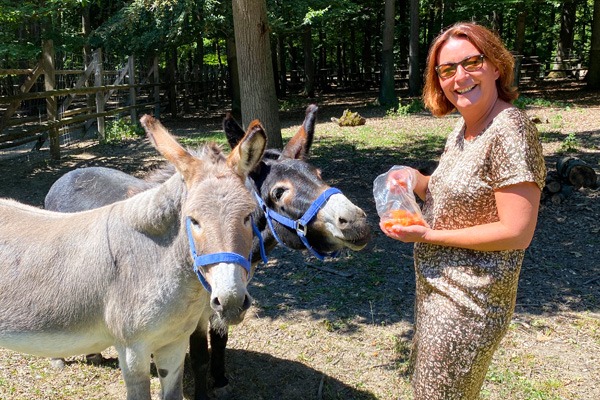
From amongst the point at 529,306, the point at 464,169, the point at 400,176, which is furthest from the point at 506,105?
the point at 529,306

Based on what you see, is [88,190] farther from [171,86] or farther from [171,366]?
[171,86]

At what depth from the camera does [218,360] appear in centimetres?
382

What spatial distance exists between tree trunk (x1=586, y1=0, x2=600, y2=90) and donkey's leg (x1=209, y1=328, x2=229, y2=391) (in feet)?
62.2

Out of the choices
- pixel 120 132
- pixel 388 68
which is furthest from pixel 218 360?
pixel 388 68

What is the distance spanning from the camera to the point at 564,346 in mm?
4223

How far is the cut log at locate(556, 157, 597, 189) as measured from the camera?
7449 mm

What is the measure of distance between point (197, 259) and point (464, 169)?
1.13 metres

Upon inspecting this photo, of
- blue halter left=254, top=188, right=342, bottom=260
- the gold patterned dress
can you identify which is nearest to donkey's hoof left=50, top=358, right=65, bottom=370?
blue halter left=254, top=188, right=342, bottom=260

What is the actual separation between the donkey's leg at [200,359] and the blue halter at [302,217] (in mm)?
1026

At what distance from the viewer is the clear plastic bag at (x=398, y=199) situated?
209 centimetres

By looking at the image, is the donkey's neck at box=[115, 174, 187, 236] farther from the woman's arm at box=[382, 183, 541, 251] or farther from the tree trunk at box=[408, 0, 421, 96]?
the tree trunk at box=[408, 0, 421, 96]

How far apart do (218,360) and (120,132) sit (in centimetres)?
1157

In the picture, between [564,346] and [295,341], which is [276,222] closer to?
[295,341]

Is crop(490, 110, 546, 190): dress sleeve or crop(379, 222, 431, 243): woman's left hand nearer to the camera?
crop(490, 110, 546, 190): dress sleeve
